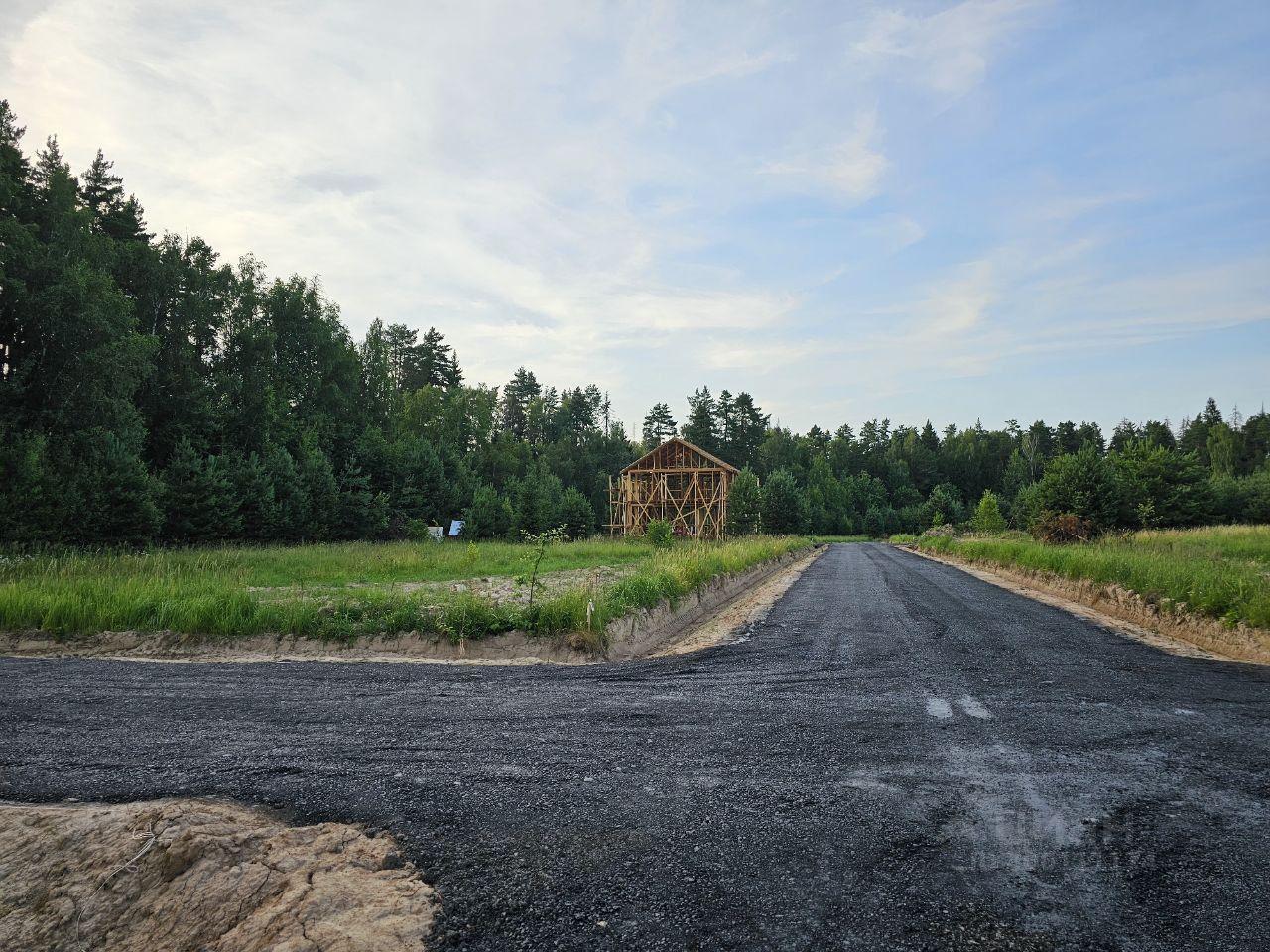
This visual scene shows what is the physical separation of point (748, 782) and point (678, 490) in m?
38.7

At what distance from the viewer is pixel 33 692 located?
6152mm

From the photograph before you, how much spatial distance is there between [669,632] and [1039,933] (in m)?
8.65

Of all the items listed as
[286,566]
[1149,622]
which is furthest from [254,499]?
[1149,622]

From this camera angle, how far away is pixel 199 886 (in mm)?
2951

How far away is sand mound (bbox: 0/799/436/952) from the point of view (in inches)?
105

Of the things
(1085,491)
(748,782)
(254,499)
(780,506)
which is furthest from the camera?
(780,506)

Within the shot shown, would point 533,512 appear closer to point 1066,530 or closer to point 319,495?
point 319,495

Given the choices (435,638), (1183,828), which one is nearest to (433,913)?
(1183,828)

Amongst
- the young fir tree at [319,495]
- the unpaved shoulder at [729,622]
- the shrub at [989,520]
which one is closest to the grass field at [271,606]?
the unpaved shoulder at [729,622]

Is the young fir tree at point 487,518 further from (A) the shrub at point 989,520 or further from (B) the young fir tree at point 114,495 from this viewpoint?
(A) the shrub at point 989,520

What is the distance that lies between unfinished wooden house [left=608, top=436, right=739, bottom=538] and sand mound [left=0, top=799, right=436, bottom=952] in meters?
36.5

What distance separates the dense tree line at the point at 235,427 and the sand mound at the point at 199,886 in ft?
79.5

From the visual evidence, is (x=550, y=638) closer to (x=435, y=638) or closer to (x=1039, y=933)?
(x=435, y=638)

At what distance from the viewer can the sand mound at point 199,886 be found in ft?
8.75
